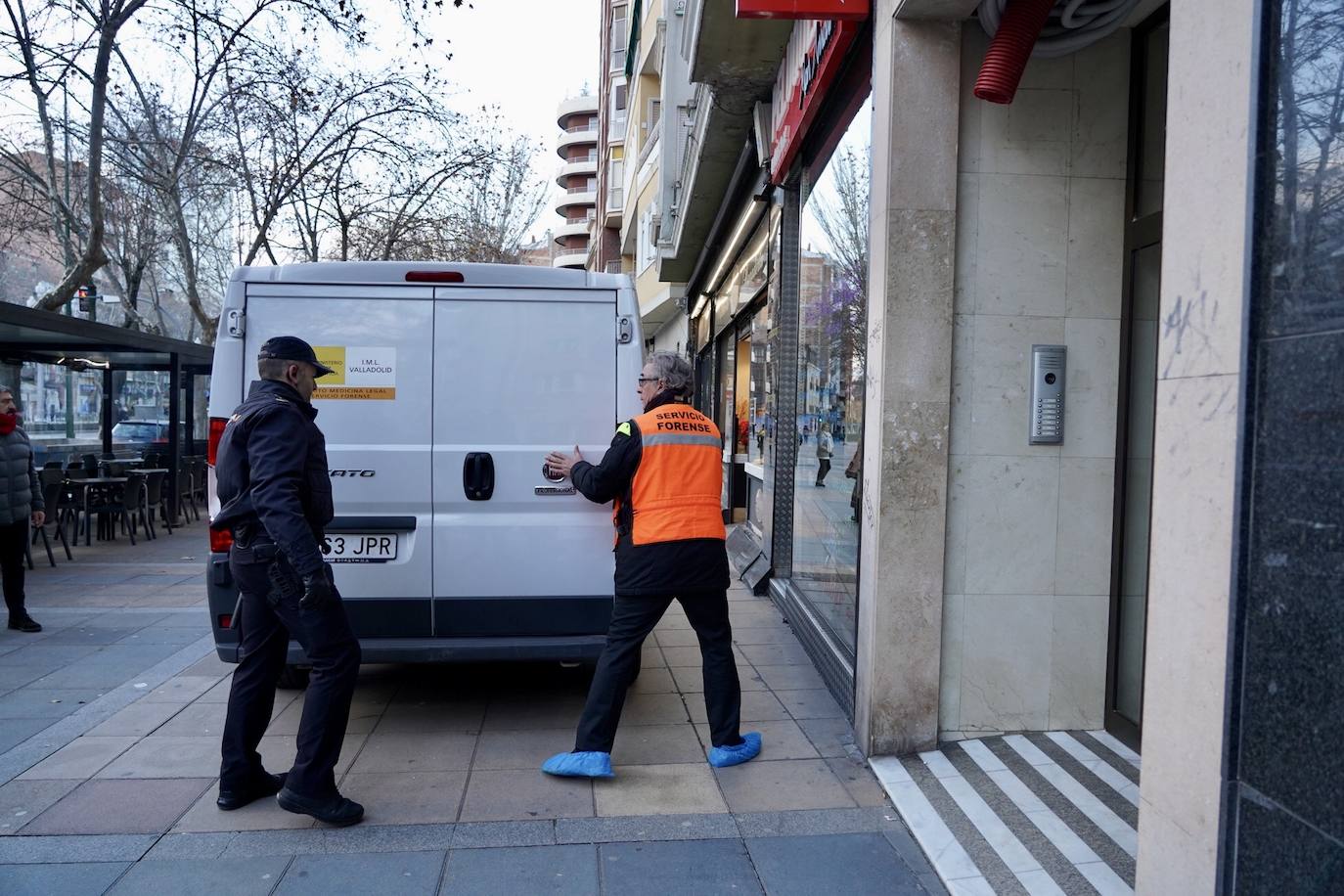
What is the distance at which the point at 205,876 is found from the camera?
11.6ft

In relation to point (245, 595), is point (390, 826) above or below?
→ below

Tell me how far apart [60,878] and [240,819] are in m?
0.66

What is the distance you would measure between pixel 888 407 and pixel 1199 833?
7.62 ft

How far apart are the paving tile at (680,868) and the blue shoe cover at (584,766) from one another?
1.88ft

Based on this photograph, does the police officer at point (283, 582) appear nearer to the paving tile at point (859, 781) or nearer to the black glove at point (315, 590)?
the black glove at point (315, 590)

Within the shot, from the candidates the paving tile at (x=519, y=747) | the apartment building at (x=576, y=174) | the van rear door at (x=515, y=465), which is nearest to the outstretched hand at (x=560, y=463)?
the van rear door at (x=515, y=465)

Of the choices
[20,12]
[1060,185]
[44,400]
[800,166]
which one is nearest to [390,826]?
[1060,185]

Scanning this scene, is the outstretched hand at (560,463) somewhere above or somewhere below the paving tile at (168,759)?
above

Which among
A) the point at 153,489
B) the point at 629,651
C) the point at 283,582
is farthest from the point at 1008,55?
the point at 153,489

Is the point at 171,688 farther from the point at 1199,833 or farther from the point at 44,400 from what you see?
the point at 44,400

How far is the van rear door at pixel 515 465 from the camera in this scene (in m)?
4.89

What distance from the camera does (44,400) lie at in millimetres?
14500

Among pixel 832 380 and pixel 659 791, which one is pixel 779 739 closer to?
pixel 659 791

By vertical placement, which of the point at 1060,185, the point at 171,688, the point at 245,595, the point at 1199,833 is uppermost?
the point at 1060,185
